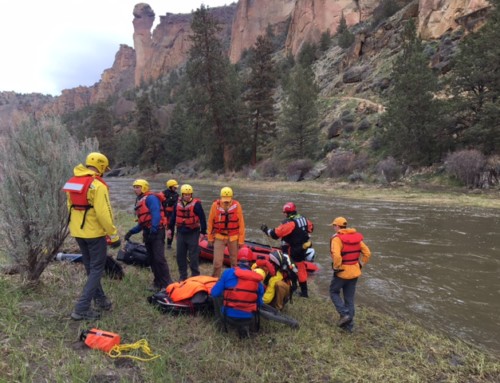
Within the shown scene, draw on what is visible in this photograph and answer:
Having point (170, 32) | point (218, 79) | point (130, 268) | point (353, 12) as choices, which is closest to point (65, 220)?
point (130, 268)

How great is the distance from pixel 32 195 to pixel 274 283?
12.1 feet

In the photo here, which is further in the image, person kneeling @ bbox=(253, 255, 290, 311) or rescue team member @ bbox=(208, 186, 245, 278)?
rescue team member @ bbox=(208, 186, 245, 278)

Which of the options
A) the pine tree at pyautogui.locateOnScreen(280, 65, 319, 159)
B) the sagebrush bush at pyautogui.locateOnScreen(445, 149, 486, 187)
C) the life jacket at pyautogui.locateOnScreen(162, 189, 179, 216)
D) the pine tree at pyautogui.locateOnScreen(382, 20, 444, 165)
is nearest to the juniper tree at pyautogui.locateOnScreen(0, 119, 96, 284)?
the life jacket at pyautogui.locateOnScreen(162, 189, 179, 216)

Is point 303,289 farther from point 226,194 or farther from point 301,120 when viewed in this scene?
point 301,120

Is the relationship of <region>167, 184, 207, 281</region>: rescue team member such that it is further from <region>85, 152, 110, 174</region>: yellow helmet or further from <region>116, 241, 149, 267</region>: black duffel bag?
<region>85, 152, 110, 174</region>: yellow helmet

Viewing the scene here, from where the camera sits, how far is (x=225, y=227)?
7.02 metres

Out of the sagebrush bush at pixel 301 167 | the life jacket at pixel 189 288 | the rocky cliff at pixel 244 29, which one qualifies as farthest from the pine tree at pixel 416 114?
the life jacket at pixel 189 288

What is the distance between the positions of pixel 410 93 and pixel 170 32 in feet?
498

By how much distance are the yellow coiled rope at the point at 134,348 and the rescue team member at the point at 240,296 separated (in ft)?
3.39

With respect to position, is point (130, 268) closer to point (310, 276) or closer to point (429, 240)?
point (310, 276)

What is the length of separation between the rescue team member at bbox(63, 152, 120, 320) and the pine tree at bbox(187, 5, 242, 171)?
3496cm

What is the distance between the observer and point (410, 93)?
78.5 ft

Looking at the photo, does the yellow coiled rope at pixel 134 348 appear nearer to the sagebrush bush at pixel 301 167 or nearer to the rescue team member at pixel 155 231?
the rescue team member at pixel 155 231

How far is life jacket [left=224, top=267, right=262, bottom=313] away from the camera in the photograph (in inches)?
175
